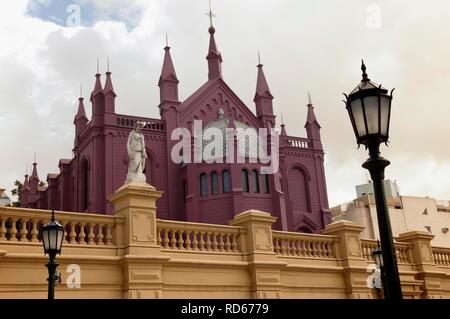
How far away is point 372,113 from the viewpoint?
628 cm

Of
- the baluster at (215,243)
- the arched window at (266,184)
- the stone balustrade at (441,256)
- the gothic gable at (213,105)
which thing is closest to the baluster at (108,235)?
the baluster at (215,243)

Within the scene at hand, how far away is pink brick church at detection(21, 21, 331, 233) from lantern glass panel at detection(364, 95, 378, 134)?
95.8ft

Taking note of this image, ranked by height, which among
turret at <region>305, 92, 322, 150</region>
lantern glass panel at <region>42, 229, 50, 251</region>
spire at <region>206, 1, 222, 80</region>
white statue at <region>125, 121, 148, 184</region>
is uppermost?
spire at <region>206, 1, 222, 80</region>

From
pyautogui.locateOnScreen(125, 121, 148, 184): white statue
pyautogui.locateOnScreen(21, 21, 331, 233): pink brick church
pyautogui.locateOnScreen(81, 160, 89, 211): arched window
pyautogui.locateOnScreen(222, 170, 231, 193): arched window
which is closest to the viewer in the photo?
pyautogui.locateOnScreen(125, 121, 148, 184): white statue

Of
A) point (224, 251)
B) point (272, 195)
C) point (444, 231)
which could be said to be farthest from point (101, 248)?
point (444, 231)

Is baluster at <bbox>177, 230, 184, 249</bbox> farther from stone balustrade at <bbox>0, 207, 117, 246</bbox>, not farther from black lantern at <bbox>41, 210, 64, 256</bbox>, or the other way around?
black lantern at <bbox>41, 210, 64, 256</bbox>

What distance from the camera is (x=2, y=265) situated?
10.2 metres

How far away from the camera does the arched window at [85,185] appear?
38.7m

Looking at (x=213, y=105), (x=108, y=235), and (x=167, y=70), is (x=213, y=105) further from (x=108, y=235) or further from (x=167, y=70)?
(x=108, y=235)

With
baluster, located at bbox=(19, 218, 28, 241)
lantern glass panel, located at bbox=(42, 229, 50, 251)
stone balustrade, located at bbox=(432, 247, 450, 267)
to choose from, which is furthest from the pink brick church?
lantern glass panel, located at bbox=(42, 229, 50, 251)

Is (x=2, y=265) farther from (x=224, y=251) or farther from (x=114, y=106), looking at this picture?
(x=114, y=106)

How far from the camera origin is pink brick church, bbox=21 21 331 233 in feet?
118

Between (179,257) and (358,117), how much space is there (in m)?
7.10

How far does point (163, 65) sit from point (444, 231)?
120 ft
